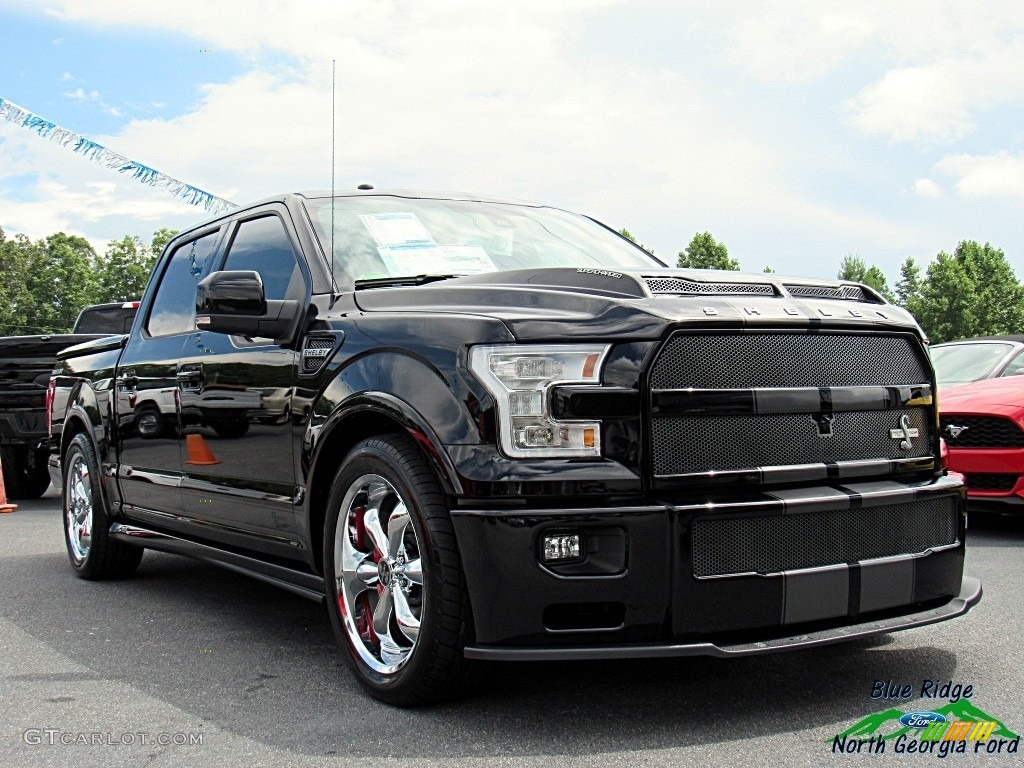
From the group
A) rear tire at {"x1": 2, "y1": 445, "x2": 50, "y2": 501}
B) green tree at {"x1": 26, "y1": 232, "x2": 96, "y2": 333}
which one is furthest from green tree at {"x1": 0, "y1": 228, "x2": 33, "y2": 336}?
rear tire at {"x1": 2, "y1": 445, "x2": 50, "y2": 501}

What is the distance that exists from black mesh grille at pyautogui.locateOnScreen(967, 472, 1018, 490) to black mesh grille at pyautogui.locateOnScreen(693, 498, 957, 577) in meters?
4.03

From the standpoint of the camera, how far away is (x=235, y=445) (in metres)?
4.78

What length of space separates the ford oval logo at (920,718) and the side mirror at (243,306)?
2.56 meters

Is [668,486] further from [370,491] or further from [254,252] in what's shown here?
[254,252]

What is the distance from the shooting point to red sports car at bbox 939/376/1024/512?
7.43 meters

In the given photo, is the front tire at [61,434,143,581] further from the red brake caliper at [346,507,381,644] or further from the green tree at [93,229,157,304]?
the green tree at [93,229,157,304]

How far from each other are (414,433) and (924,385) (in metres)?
1.81

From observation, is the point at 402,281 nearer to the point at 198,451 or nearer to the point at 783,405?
the point at 198,451

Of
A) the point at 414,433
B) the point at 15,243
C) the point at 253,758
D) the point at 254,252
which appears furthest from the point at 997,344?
the point at 15,243

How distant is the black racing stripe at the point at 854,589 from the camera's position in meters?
3.54

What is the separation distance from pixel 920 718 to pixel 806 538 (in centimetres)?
65

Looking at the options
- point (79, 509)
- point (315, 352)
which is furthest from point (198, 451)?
point (79, 509)

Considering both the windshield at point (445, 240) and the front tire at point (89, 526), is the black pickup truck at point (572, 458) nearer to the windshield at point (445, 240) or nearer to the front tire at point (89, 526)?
the windshield at point (445, 240)

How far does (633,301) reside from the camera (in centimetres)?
352
